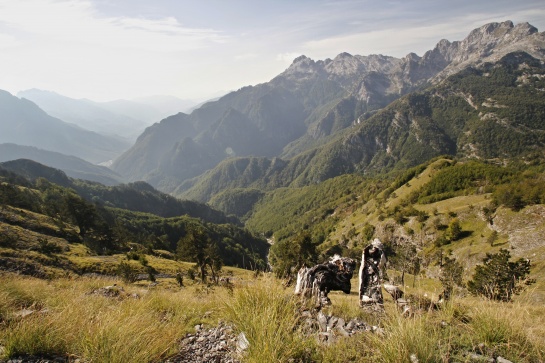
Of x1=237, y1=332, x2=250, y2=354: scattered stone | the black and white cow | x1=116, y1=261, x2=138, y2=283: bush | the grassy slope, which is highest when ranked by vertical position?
x1=237, y1=332, x2=250, y2=354: scattered stone

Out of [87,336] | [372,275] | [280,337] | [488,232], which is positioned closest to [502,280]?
[372,275]

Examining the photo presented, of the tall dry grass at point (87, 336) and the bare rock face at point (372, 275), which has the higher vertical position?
the tall dry grass at point (87, 336)

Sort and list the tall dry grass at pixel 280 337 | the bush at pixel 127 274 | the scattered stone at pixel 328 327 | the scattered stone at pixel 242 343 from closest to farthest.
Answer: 1. the tall dry grass at pixel 280 337
2. the scattered stone at pixel 242 343
3. the scattered stone at pixel 328 327
4. the bush at pixel 127 274

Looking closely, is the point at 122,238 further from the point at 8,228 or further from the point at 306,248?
the point at 306,248

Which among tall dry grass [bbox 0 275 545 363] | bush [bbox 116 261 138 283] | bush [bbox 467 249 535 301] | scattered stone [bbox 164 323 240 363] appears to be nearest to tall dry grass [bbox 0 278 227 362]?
tall dry grass [bbox 0 275 545 363]

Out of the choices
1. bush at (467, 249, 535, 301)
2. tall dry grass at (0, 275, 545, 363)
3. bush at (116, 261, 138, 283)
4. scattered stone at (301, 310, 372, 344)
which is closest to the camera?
tall dry grass at (0, 275, 545, 363)

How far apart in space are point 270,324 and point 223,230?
179 meters

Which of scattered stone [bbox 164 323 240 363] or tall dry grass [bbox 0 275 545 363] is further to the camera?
scattered stone [bbox 164 323 240 363]

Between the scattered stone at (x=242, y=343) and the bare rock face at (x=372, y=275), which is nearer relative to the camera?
the scattered stone at (x=242, y=343)

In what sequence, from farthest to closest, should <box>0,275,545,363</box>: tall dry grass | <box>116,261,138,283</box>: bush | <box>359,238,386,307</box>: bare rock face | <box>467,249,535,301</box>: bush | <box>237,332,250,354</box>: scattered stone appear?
<box>116,261,138,283</box>: bush < <box>359,238,386,307</box>: bare rock face < <box>467,249,535,301</box>: bush < <box>237,332,250,354</box>: scattered stone < <box>0,275,545,363</box>: tall dry grass

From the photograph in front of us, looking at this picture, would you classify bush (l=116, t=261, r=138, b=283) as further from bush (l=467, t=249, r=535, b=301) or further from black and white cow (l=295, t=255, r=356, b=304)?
bush (l=467, t=249, r=535, b=301)

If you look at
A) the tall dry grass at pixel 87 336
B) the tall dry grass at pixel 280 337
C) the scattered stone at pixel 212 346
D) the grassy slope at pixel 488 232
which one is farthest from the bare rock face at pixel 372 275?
the grassy slope at pixel 488 232

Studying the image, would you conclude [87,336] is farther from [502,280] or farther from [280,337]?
[502,280]

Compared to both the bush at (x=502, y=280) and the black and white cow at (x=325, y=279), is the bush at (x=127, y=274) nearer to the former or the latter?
the black and white cow at (x=325, y=279)
